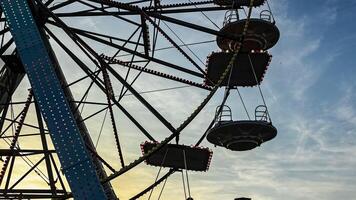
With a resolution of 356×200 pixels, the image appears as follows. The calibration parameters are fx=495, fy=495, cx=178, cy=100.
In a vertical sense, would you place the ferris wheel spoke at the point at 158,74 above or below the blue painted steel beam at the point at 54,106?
above

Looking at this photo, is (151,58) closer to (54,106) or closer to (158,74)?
(158,74)

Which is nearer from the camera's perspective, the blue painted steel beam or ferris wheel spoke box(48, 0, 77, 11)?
the blue painted steel beam

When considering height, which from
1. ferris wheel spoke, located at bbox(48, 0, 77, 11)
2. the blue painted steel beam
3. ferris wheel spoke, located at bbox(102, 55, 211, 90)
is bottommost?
the blue painted steel beam

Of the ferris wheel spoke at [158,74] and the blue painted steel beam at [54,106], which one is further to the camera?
the ferris wheel spoke at [158,74]

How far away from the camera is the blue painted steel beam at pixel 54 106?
11203mm

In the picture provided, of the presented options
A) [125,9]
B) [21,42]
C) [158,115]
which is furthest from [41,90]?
[125,9]

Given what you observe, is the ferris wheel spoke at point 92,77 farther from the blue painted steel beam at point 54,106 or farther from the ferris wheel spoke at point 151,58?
the blue painted steel beam at point 54,106

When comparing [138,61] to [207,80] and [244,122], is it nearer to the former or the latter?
[207,80]

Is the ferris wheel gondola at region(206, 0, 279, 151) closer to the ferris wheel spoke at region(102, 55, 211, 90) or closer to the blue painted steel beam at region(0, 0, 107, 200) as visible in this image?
the ferris wheel spoke at region(102, 55, 211, 90)

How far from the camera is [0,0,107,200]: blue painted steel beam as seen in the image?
11.2 metres

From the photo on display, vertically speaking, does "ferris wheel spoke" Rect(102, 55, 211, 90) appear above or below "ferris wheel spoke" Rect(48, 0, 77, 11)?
below

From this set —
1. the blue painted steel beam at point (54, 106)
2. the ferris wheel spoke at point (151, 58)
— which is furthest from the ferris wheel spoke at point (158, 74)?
the blue painted steel beam at point (54, 106)

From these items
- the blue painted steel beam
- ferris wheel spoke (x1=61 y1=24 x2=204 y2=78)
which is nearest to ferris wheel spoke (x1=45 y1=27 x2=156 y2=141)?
ferris wheel spoke (x1=61 y1=24 x2=204 y2=78)

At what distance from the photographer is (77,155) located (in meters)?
11.5
